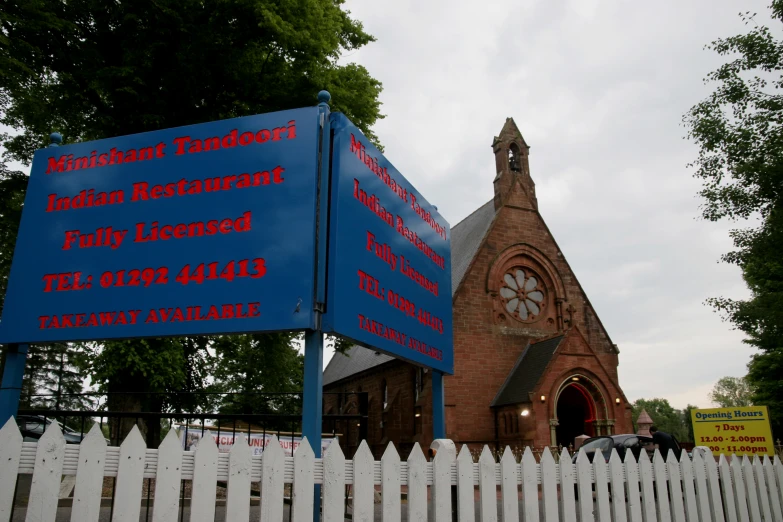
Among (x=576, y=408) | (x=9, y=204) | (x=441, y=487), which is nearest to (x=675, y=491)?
(x=441, y=487)

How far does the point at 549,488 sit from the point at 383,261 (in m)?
2.44

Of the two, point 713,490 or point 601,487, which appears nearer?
point 601,487

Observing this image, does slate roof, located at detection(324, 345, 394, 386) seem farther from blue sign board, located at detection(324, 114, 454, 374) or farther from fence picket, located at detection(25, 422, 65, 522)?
fence picket, located at detection(25, 422, 65, 522)

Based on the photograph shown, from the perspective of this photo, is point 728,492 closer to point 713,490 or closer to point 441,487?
point 713,490

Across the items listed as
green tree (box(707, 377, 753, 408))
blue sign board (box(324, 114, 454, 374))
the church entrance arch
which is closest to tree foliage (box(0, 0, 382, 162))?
blue sign board (box(324, 114, 454, 374))

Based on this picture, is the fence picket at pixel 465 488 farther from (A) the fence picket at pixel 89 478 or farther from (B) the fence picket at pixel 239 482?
(A) the fence picket at pixel 89 478

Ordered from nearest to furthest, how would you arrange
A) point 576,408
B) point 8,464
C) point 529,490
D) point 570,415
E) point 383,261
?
point 8,464, point 529,490, point 383,261, point 576,408, point 570,415

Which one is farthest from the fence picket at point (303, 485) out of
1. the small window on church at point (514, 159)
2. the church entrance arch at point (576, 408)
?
the small window on church at point (514, 159)

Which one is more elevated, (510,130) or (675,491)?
(510,130)

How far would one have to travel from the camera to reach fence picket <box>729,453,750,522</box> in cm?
580

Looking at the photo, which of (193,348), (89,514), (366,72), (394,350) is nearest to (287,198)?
(394,350)

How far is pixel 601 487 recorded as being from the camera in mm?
4777

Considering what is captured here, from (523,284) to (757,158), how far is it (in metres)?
12.1

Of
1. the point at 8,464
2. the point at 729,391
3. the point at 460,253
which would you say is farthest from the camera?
the point at 729,391
